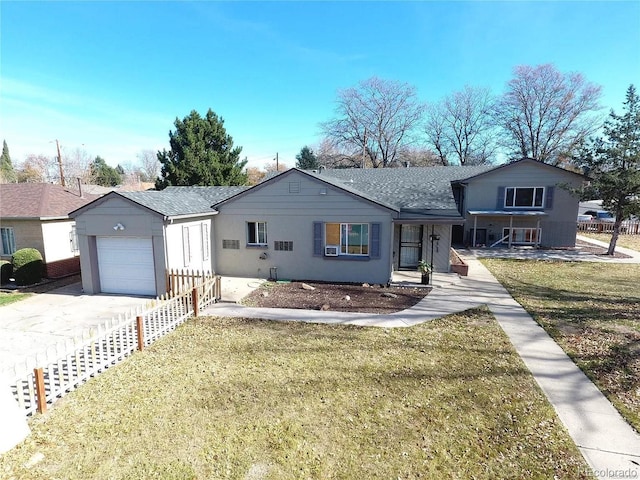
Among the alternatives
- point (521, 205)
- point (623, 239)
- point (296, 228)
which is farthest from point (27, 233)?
point (623, 239)

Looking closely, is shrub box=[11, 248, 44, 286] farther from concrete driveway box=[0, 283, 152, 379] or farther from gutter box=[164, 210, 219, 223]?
gutter box=[164, 210, 219, 223]

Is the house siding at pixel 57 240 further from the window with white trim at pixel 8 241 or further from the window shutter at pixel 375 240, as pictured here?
the window shutter at pixel 375 240

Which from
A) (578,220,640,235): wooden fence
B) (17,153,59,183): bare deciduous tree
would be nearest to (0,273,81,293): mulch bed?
(578,220,640,235): wooden fence

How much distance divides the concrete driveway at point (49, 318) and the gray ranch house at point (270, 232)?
986mm

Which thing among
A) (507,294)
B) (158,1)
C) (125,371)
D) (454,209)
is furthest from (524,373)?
(158,1)

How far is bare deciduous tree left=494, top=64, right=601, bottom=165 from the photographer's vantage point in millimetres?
35375

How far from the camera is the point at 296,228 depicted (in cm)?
1370

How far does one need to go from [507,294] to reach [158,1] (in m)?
16.0

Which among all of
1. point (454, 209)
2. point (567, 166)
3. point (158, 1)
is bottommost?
point (454, 209)

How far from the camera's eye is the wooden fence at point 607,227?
98.1 feet

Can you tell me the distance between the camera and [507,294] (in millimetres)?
11820

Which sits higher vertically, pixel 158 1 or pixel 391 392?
pixel 158 1

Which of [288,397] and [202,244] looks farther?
[202,244]

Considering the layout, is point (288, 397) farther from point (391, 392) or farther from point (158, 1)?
A: point (158, 1)
